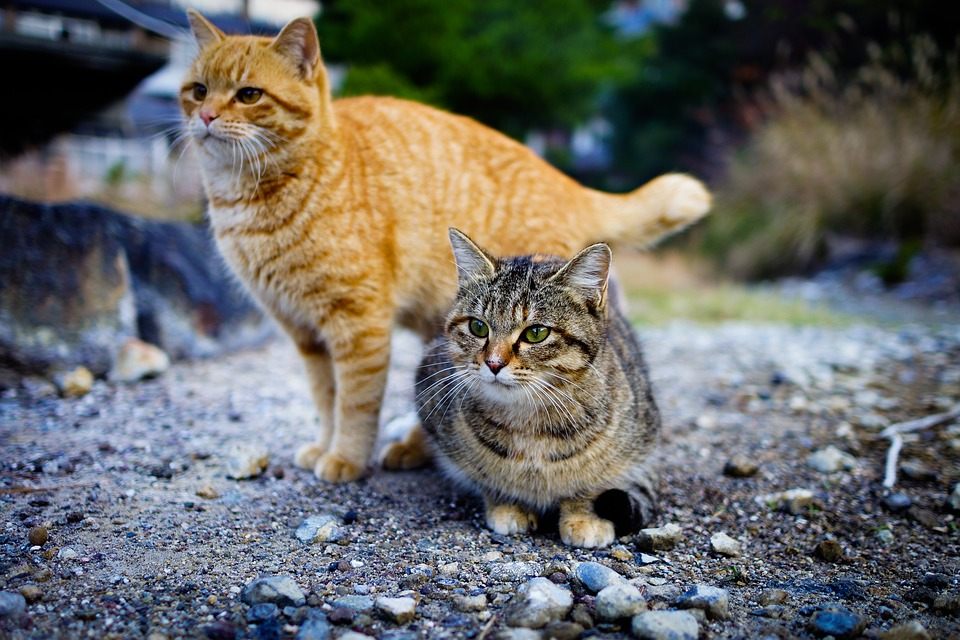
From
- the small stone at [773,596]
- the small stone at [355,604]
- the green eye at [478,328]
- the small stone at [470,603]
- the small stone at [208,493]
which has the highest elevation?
the green eye at [478,328]

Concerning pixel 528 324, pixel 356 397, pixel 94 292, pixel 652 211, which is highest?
pixel 652 211

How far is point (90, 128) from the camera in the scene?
7.27m

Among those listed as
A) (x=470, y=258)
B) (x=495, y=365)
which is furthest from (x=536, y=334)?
(x=470, y=258)

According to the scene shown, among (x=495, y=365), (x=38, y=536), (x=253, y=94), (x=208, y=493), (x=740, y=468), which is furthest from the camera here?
(x=740, y=468)

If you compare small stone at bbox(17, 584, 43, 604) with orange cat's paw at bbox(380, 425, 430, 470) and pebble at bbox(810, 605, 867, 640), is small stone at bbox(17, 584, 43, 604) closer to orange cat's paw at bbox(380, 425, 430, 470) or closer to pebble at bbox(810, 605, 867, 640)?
orange cat's paw at bbox(380, 425, 430, 470)

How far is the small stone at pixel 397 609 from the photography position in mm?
1848

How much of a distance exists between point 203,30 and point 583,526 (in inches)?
104

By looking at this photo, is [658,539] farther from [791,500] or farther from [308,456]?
[308,456]

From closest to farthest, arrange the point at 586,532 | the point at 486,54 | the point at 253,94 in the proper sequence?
the point at 586,532
the point at 253,94
the point at 486,54

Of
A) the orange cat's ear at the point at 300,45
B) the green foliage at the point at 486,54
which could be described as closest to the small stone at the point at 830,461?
the orange cat's ear at the point at 300,45

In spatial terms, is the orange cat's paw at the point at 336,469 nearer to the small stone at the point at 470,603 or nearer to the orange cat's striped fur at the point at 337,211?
the orange cat's striped fur at the point at 337,211

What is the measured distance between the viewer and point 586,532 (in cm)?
→ 237

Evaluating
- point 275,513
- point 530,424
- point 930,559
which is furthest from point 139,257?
point 930,559

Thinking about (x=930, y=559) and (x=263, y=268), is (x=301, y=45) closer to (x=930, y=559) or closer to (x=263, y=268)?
(x=263, y=268)
